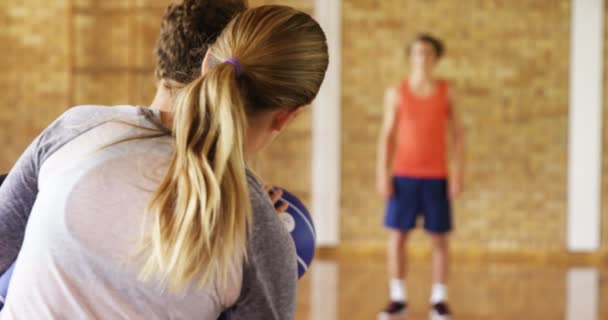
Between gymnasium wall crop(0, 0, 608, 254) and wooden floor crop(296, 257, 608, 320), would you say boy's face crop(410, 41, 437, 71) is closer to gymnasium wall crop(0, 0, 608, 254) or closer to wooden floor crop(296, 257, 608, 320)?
wooden floor crop(296, 257, 608, 320)

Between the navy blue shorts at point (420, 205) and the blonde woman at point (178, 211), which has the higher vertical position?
the blonde woman at point (178, 211)

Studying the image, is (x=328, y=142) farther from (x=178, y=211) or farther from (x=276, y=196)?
(x=178, y=211)

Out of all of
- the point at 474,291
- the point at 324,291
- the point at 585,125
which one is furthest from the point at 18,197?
the point at 585,125

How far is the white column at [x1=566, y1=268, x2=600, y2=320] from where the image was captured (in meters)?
3.97

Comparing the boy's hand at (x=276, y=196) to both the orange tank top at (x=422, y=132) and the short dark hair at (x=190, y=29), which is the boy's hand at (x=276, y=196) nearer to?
the short dark hair at (x=190, y=29)

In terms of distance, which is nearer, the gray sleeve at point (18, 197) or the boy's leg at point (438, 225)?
the gray sleeve at point (18, 197)

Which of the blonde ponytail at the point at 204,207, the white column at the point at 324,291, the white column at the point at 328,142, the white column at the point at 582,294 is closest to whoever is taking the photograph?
the blonde ponytail at the point at 204,207

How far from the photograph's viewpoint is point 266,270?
3.09 ft

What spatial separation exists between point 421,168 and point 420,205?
174mm

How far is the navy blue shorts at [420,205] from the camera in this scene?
157 inches

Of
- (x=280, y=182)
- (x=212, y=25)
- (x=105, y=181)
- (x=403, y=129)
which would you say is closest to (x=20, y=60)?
(x=280, y=182)

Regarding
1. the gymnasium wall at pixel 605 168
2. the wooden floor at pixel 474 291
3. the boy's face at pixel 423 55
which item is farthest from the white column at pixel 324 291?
the gymnasium wall at pixel 605 168

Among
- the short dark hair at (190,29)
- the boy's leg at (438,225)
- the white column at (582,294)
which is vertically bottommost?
the white column at (582,294)

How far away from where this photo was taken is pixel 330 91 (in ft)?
18.5
